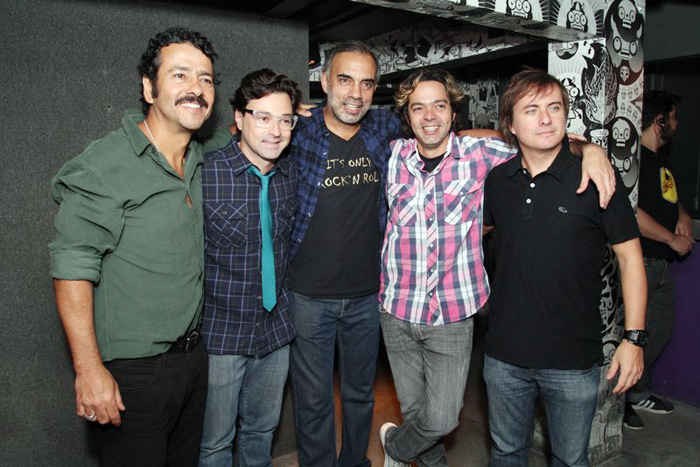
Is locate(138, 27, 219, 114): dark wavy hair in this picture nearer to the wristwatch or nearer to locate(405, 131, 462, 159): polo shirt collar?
locate(405, 131, 462, 159): polo shirt collar

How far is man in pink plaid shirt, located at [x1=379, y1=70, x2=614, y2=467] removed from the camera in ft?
7.71

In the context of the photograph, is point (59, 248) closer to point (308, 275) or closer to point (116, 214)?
point (116, 214)

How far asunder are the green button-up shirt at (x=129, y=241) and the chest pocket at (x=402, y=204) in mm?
905

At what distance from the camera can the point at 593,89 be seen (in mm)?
2836

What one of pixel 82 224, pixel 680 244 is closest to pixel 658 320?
pixel 680 244

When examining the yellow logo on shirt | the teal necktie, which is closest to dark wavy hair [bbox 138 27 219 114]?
the teal necktie

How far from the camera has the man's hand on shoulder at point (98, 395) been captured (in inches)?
68.0

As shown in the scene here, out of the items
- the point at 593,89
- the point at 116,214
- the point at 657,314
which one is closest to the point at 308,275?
the point at 116,214

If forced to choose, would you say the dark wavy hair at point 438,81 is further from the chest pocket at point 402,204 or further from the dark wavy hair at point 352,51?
the chest pocket at point 402,204

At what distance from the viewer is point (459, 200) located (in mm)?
2338

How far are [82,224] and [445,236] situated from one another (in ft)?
4.61

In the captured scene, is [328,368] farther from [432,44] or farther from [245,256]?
[432,44]

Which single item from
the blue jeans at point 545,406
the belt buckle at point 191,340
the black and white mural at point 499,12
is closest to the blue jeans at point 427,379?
the blue jeans at point 545,406

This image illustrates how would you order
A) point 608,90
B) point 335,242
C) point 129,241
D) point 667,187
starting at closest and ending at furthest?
point 129,241
point 335,242
point 608,90
point 667,187
